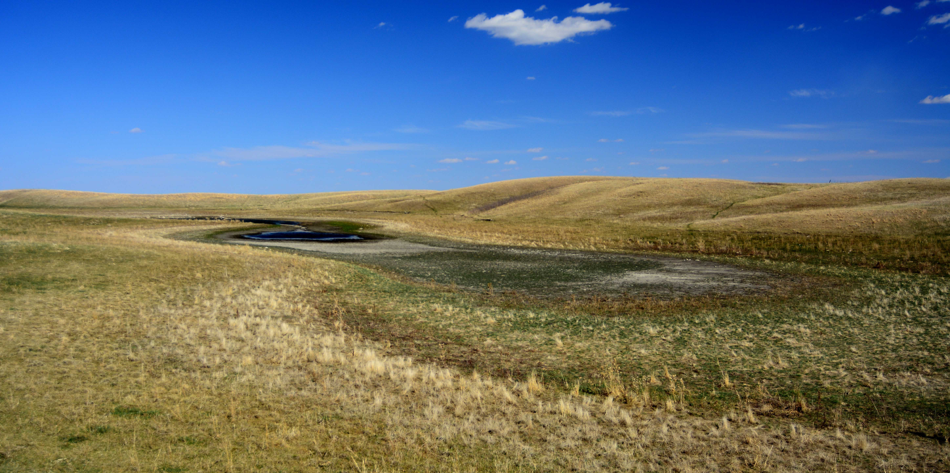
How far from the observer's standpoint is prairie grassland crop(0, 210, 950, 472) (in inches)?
286

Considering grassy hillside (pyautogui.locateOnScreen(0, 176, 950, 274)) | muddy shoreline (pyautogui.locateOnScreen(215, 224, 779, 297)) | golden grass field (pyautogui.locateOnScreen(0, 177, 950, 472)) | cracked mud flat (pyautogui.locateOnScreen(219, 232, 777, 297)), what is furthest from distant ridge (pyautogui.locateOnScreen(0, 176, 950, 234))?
cracked mud flat (pyautogui.locateOnScreen(219, 232, 777, 297))

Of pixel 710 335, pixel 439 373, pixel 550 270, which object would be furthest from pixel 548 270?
pixel 439 373

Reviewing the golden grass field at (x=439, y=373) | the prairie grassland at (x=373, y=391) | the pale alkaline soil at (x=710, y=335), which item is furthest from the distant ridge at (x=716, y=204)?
the prairie grassland at (x=373, y=391)

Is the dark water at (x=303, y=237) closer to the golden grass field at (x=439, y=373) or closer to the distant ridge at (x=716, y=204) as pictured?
the golden grass field at (x=439, y=373)

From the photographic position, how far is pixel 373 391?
1001cm

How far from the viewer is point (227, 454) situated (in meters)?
7.04

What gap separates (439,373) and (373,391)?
178 cm

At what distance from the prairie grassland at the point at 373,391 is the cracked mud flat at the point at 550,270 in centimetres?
546

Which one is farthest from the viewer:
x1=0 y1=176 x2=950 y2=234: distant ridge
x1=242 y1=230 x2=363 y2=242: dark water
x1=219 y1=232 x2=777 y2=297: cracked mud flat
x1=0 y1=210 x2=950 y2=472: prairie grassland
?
x1=242 y1=230 x2=363 y2=242: dark water

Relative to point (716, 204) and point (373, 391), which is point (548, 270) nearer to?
point (373, 391)

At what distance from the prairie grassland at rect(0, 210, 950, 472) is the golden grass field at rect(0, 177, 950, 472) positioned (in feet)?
0.18

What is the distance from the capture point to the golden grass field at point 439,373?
24.3 feet

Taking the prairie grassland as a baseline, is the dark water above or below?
above

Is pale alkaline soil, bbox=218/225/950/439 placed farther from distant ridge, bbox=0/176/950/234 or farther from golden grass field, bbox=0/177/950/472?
distant ridge, bbox=0/176/950/234
